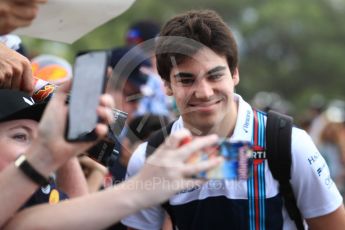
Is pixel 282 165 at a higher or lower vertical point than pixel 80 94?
lower

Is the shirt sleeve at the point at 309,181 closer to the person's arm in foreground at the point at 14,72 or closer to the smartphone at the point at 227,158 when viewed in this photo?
the smartphone at the point at 227,158

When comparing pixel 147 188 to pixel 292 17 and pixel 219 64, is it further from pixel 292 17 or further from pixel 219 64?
pixel 292 17

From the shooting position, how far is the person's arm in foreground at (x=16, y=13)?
3.55 m

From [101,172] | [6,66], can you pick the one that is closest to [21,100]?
[6,66]

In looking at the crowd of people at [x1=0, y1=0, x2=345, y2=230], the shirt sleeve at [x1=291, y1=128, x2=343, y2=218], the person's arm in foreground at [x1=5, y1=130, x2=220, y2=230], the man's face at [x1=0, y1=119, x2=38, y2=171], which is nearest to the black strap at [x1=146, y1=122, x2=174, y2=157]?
the crowd of people at [x1=0, y1=0, x2=345, y2=230]

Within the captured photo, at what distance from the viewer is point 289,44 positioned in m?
30.3

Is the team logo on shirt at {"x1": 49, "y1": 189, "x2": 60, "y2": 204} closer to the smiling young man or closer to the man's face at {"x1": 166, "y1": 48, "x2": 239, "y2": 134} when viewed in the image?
the smiling young man

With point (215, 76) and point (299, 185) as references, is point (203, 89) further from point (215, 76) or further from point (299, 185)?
point (299, 185)

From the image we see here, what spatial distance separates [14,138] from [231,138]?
1118 millimetres

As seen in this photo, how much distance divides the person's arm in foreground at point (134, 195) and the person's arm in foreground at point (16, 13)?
136cm

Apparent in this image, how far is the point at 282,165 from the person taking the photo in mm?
3402

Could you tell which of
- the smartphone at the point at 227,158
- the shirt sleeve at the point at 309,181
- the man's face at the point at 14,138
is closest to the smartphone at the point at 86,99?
the smartphone at the point at 227,158

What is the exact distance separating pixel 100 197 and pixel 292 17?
2788 cm

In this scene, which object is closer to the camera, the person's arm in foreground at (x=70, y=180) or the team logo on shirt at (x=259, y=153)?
the team logo on shirt at (x=259, y=153)
